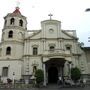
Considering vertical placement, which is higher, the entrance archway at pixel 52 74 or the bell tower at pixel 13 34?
the bell tower at pixel 13 34

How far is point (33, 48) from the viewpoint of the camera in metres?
33.5

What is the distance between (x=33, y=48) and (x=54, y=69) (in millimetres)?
5241

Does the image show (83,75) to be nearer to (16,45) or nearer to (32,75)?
(32,75)

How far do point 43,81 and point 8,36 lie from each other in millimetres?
11784

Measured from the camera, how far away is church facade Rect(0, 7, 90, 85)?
102ft

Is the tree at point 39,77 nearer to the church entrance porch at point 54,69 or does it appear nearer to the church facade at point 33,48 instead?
the church facade at point 33,48

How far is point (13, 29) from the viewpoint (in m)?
34.8

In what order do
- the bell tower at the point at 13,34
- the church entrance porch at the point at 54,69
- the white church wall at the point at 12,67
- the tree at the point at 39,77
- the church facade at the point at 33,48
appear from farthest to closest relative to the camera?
the bell tower at the point at 13,34
the church facade at the point at 33,48
the white church wall at the point at 12,67
the church entrance porch at the point at 54,69
the tree at the point at 39,77

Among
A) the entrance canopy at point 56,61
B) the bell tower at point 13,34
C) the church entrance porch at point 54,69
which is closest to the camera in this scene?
the entrance canopy at point 56,61

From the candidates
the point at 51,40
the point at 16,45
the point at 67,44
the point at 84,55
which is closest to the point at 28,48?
the point at 16,45

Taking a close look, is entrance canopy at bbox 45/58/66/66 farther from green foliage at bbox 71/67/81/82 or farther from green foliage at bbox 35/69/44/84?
green foliage at bbox 35/69/44/84

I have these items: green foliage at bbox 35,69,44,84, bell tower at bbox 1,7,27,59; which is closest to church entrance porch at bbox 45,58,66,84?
green foliage at bbox 35,69,44,84

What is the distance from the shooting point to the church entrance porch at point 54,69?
98.6 feet

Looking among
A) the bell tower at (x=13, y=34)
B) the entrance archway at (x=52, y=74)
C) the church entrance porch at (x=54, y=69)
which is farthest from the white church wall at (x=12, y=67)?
the entrance archway at (x=52, y=74)
